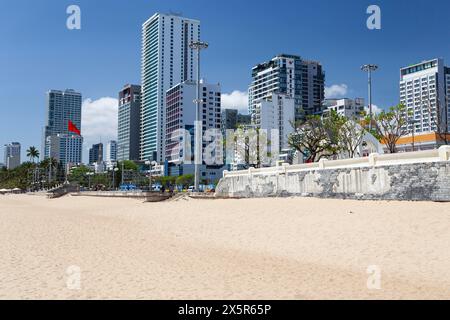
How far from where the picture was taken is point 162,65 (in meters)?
172

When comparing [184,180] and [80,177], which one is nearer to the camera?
[184,180]

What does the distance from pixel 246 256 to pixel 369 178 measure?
546 inches

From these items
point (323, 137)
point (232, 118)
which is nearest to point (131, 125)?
point (232, 118)

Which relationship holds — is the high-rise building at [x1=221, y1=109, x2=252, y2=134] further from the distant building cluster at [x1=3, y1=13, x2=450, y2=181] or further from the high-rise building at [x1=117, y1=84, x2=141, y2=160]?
the high-rise building at [x1=117, y1=84, x2=141, y2=160]

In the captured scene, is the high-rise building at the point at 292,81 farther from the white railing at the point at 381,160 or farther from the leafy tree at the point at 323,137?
the white railing at the point at 381,160

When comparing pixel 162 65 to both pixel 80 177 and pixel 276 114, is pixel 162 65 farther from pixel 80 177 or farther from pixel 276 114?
pixel 80 177

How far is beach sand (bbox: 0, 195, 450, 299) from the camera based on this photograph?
9.80 m

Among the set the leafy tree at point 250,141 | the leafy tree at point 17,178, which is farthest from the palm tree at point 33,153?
the leafy tree at point 250,141

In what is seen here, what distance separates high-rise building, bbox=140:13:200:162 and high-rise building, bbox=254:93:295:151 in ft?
144

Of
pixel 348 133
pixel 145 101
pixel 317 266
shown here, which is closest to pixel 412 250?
pixel 317 266

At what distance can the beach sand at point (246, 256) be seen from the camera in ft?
32.2

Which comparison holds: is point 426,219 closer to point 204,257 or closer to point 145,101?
point 204,257
